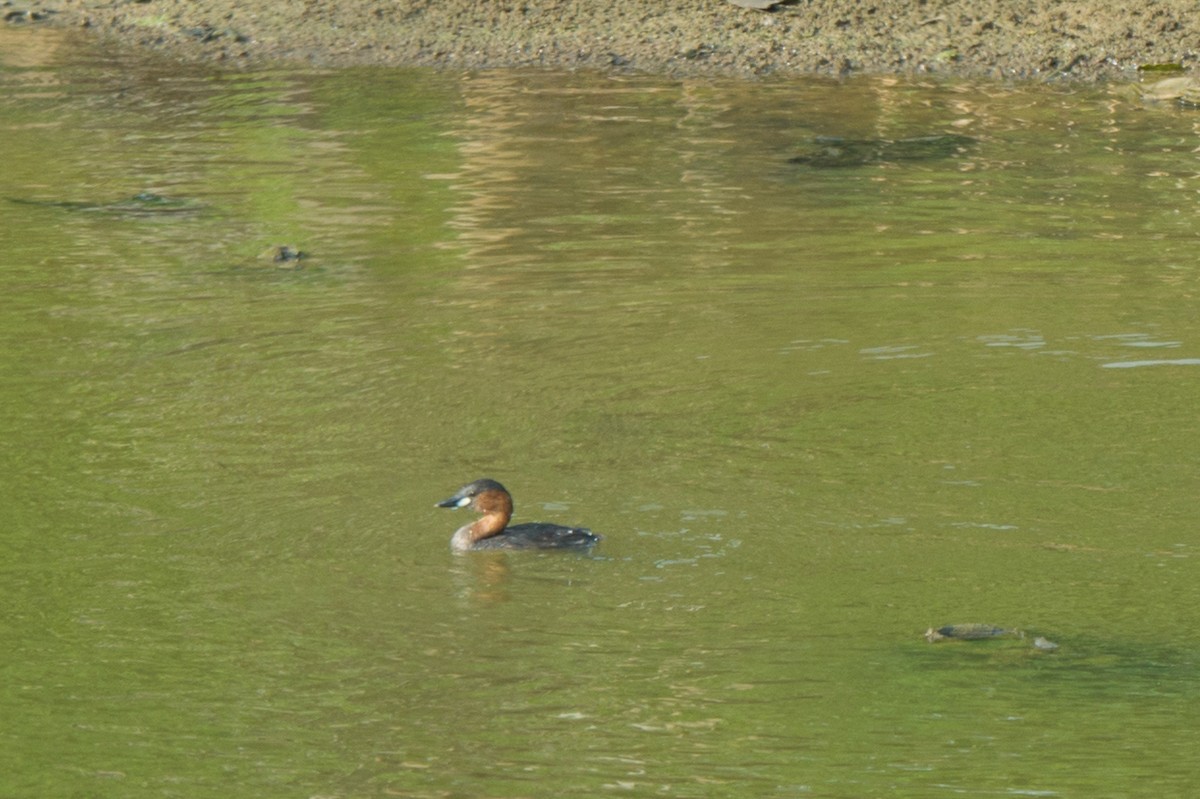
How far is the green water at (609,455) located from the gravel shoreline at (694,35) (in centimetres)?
137

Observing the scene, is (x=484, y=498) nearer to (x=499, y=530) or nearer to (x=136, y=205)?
(x=499, y=530)

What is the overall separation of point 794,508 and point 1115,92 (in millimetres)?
8814

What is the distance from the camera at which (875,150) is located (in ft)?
47.2

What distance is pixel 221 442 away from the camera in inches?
356

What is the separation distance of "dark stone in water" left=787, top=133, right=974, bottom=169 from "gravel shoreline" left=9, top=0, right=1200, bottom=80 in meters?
2.13

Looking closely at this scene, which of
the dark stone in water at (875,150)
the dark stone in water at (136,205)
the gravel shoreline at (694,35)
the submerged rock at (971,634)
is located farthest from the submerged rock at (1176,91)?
the submerged rock at (971,634)

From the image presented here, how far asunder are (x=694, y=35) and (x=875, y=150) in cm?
325

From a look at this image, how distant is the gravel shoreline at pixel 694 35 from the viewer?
54.4 feet

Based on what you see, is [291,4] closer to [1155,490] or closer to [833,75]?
[833,75]

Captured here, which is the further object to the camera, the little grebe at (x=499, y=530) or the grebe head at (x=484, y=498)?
the grebe head at (x=484, y=498)

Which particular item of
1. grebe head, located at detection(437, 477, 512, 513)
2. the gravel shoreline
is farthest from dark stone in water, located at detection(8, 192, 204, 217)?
grebe head, located at detection(437, 477, 512, 513)

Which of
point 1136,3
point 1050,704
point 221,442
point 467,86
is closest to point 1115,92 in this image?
point 1136,3

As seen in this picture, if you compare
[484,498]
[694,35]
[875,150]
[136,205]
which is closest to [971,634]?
[484,498]

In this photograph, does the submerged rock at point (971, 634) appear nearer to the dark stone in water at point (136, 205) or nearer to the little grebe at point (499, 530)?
the little grebe at point (499, 530)
